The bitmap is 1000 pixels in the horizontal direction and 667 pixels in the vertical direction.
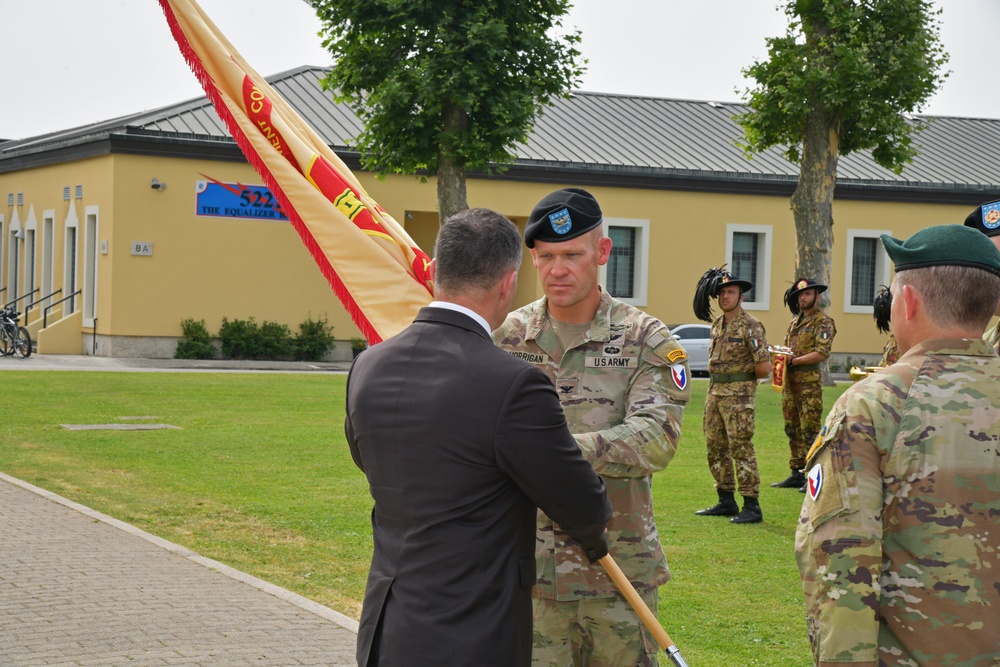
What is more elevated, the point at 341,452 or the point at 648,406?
the point at 648,406

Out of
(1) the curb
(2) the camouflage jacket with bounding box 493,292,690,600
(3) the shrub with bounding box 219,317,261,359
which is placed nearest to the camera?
Result: (2) the camouflage jacket with bounding box 493,292,690,600

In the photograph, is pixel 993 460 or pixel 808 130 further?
pixel 808 130

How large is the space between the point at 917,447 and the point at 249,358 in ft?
101

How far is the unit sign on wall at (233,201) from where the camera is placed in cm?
3189

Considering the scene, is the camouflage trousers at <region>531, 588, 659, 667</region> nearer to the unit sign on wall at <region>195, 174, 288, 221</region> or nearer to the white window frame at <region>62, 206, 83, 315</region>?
the unit sign on wall at <region>195, 174, 288, 221</region>

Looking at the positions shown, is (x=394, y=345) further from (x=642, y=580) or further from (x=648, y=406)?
(x=642, y=580)

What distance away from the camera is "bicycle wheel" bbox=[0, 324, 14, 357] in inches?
1159

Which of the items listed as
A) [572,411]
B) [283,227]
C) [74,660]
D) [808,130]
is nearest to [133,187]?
[283,227]

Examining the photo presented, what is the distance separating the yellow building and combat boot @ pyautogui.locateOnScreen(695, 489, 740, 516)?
23.2 metres

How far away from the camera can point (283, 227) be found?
32.9 metres

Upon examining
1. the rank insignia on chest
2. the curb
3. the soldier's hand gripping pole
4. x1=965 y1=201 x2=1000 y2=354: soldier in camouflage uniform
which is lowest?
the curb

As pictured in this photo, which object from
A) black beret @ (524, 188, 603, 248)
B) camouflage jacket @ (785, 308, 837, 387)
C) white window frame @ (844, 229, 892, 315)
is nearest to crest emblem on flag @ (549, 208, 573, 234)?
black beret @ (524, 188, 603, 248)

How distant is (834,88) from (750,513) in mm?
15267

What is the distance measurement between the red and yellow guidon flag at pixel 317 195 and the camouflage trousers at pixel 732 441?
657cm
